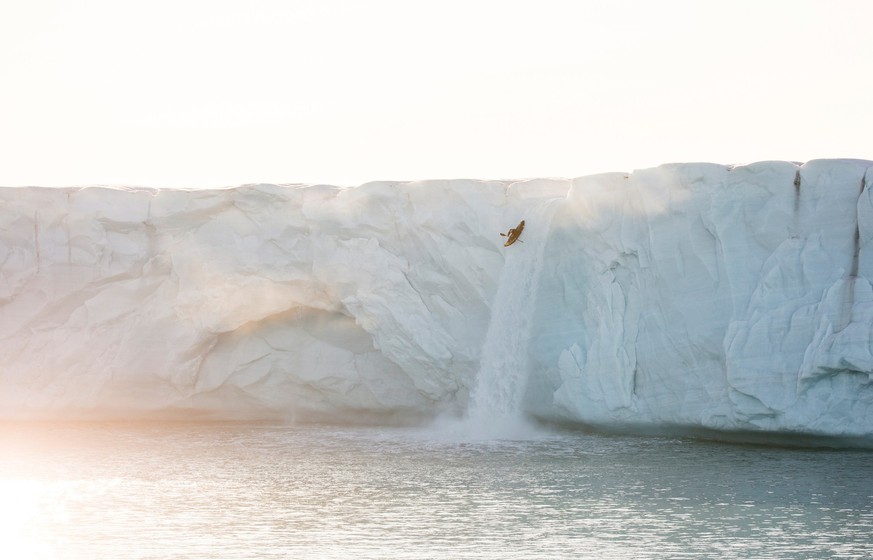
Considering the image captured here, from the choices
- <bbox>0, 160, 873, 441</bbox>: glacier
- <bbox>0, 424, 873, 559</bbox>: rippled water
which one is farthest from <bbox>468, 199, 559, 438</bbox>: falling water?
<bbox>0, 424, 873, 559</bbox>: rippled water

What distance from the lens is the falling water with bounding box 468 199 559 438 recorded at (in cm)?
1727

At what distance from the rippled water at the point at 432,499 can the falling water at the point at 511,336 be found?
1101mm

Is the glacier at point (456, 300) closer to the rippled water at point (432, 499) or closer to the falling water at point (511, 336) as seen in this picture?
the falling water at point (511, 336)

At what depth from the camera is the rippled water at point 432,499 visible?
927 cm

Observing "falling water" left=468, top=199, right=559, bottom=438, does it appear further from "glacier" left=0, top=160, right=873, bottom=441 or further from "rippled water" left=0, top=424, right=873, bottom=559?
"rippled water" left=0, top=424, right=873, bottom=559

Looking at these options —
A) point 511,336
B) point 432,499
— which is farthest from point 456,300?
point 432,499

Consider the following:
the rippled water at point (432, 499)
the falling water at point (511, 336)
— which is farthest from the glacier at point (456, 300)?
the rippled water at point (432, 499)

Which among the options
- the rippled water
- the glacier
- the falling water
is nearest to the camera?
the rippled water

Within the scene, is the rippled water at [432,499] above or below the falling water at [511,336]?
below

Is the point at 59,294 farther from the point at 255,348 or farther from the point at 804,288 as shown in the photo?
the point at 804,288

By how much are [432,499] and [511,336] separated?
20.7ft

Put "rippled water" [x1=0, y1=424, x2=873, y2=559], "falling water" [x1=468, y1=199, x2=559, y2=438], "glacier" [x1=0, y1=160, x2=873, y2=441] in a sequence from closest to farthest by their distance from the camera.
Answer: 1. "rippled water" [x1=0, y1=424, x2=873, y2=559]
2. "glacier" [x1=0, y1=160, x2=873, y2=441]
3. "falling water" [x1=468, y1=199, x2=559, y2=438]

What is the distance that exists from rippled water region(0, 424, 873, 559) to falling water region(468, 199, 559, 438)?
1101 mm

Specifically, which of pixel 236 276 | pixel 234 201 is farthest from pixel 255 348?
pixel 234 201
